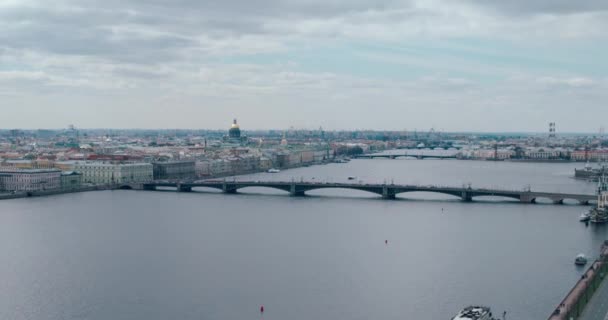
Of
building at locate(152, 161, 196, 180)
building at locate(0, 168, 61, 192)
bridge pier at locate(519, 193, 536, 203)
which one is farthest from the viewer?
building at locate(152, 161, 196, 180)

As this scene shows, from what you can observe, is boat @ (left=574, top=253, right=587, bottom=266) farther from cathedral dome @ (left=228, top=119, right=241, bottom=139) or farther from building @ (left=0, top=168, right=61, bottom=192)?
cathedral dome @ (left=228, top=119, right=241, bottom=139)

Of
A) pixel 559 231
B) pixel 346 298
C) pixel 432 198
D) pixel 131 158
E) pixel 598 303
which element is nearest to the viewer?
pixel 598 303

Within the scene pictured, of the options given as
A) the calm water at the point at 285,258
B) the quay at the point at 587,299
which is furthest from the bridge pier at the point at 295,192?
the quay at the point at 587,299

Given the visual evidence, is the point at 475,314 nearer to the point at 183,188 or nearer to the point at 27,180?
the point at 183,188

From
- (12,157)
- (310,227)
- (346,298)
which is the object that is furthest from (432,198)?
(12,157)

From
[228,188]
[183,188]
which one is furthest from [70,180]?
[228,188]

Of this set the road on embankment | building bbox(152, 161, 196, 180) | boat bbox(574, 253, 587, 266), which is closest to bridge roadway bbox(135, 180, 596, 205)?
building bbox(152, 161, 196, 180)

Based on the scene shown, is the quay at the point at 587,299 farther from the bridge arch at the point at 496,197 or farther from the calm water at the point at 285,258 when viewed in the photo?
the bridge arch at the point at 496,197

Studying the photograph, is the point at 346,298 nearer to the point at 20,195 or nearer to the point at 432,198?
the point at 432,198
